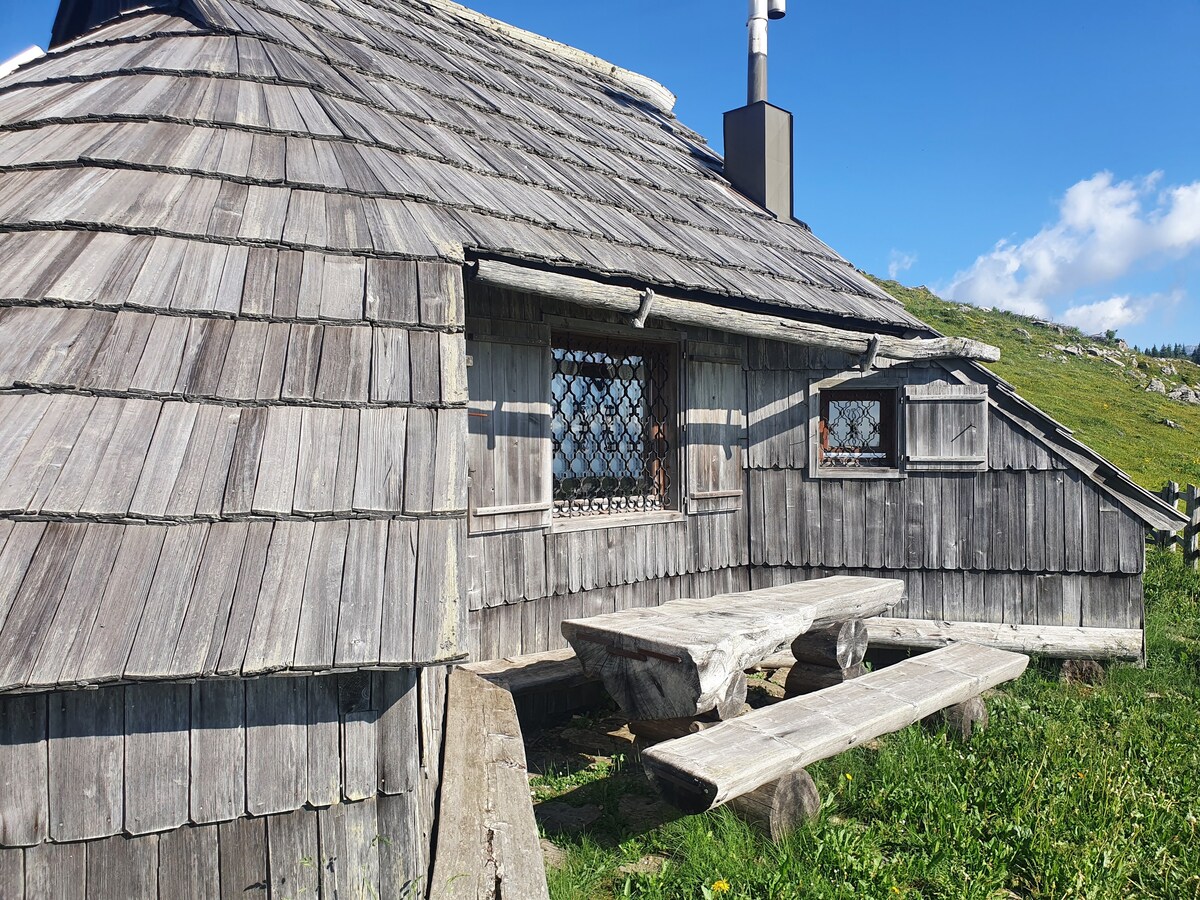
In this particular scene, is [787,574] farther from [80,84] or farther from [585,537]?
[80,84]

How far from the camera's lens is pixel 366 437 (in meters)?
2.92

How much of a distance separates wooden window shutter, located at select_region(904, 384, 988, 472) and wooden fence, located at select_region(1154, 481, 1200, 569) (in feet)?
18.1

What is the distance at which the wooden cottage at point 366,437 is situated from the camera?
2389mm

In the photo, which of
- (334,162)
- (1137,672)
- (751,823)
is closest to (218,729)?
(751,823)

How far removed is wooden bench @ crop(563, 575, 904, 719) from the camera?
3607 millimetres

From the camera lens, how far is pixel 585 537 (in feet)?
17.6

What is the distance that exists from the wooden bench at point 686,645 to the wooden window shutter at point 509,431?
35.5 inches

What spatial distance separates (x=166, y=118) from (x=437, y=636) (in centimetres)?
314

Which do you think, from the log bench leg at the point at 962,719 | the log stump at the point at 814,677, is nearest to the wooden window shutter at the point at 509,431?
the log stump at the point at 814,677

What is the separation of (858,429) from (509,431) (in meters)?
3.48

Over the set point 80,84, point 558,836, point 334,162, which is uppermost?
point 80,84

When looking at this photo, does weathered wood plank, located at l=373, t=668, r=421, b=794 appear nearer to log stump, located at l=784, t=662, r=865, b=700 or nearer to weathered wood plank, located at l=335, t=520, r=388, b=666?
weathered wood plank, located at l=335, t=520, r=388, b=666

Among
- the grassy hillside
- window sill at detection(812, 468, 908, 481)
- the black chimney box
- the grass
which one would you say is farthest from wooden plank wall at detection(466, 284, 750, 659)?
the grassy hillside

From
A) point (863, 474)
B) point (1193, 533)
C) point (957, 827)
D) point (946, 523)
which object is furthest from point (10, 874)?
point (1193, 533)
